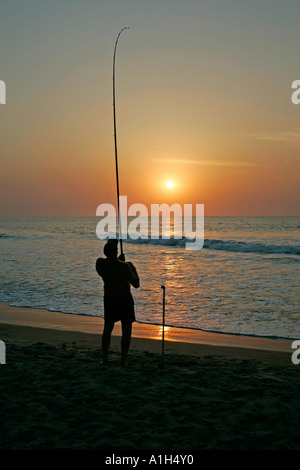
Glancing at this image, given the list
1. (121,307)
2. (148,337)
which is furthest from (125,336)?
(148,337)

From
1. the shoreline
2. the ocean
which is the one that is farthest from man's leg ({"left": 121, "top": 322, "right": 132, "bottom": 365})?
the ocean

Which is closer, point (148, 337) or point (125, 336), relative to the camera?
point (125, 336)

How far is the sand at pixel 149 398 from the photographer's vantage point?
12.1 feet

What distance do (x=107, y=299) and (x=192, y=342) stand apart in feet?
8.59

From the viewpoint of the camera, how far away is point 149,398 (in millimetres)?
4543

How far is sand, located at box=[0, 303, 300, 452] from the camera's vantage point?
3678 mm

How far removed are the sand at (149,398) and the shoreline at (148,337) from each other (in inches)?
2.0

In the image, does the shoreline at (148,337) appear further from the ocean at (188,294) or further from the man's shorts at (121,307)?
the man's shorts at (121,307)

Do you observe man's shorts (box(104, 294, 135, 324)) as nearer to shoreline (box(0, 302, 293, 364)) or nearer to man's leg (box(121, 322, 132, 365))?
man's leg (box(121, 322, 132, 365))

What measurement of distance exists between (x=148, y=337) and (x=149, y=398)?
344 cm

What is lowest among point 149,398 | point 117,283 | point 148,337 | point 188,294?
point 149,398

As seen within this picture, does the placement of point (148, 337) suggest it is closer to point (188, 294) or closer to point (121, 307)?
point (121, 307)

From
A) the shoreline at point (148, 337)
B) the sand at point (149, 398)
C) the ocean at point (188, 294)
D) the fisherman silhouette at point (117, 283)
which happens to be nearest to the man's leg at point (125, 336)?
the fisherman silhouette at point (117, 283)

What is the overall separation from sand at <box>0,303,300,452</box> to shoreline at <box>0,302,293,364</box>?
50 millimetres
